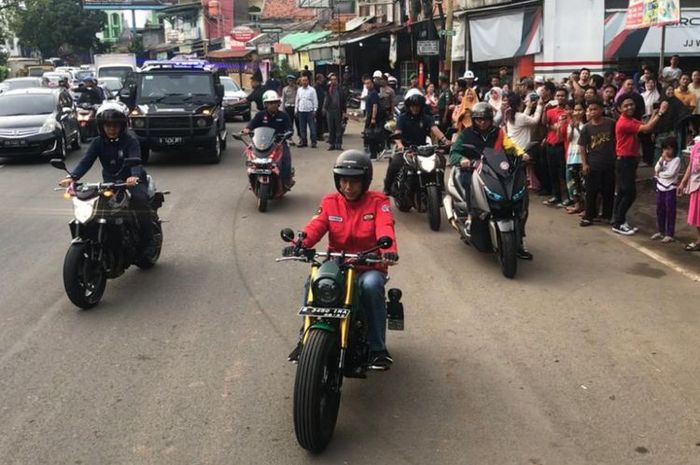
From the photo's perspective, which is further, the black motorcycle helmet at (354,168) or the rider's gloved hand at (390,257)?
the black motorcycle helmet at (354,168)

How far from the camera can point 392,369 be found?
5.11m

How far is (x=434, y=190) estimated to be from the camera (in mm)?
9336

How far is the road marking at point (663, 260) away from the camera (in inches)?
284

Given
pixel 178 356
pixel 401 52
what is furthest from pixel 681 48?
pixel 178 356

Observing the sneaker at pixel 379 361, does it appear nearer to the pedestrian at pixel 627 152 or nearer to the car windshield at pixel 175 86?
the pedestrian at pixel 627 152

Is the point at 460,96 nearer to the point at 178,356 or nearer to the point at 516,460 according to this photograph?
the point at 178,356

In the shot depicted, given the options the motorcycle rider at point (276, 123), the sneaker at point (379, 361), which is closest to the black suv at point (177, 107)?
the motorcycle rider at point (276, 123)

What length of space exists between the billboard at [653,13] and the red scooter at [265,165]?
631cm

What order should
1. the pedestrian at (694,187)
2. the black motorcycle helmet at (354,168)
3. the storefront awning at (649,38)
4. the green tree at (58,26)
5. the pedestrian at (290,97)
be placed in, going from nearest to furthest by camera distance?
the black motorcycle helmet at (354,168)
the pedestrian at (694,187)
the storefront awning at (649,38)
the pedestrian at (290,97)
the green tree at (58,26)

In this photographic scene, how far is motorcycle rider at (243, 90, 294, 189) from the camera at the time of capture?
11109mm

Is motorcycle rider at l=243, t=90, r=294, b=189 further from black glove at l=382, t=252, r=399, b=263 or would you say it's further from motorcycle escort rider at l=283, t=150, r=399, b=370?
black glove at l=382, t=252, r=399, b=263

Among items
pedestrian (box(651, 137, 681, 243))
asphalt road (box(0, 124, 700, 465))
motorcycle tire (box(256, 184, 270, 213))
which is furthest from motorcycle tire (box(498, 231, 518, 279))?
motorcycle tire (box(256, 184, 270, 213))

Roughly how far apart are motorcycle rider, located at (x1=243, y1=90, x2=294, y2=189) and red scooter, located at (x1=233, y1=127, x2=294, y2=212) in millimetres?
138

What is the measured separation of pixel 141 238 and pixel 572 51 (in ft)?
49.8
